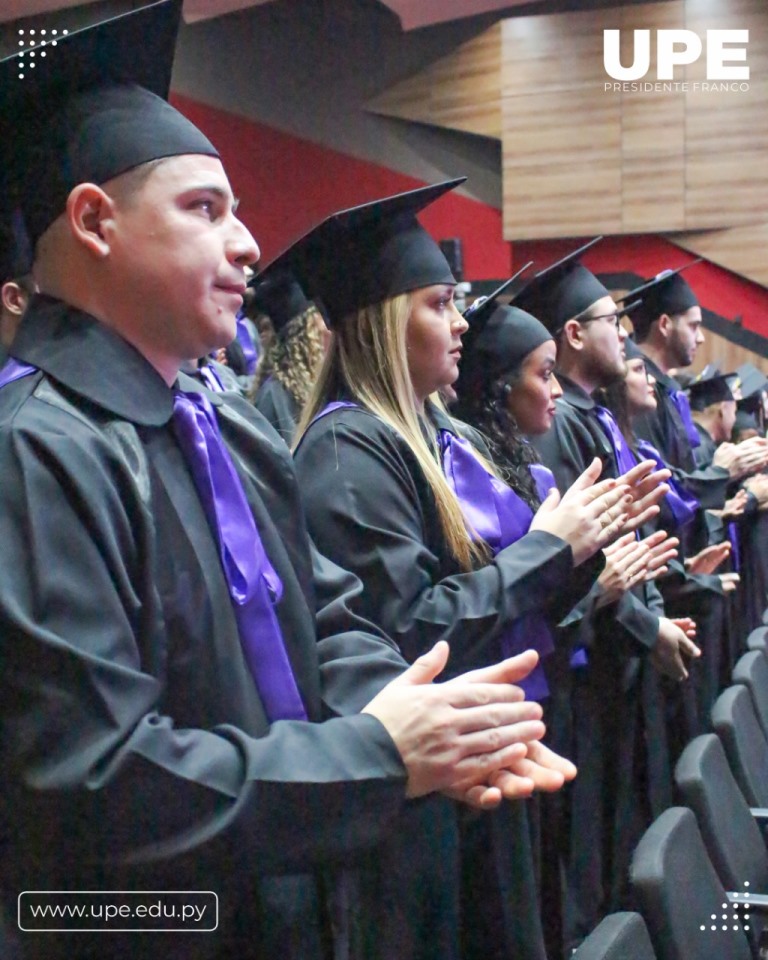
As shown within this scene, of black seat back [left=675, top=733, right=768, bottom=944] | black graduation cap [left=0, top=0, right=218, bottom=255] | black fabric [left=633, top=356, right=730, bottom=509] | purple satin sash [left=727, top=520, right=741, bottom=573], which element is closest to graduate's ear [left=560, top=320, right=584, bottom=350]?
black fabric [left=633, top=356, right=730, bottom=509]

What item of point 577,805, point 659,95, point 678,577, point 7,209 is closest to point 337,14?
point 659,95

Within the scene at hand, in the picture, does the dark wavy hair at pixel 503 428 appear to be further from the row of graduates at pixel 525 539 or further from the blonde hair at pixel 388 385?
the blonde hair at pixel 388 385

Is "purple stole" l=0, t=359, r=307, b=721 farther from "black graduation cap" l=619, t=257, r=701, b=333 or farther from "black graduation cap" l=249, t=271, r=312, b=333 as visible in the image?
"black graduation cap" l=619, t=257, r=701, b=333

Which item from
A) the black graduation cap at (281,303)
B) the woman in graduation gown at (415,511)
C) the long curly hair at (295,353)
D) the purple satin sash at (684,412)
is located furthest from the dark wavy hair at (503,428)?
the purple satin sash at (684,412)

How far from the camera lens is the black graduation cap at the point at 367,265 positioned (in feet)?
6.91

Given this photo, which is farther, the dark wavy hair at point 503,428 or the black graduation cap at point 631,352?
the black graduation cap at point 631,352

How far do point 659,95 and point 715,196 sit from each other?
0.90m

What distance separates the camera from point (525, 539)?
205cm

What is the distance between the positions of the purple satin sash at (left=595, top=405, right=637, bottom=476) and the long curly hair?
92 centimetres

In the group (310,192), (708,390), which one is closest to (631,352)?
(708,390)

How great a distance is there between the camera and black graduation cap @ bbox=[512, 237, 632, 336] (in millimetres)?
3361

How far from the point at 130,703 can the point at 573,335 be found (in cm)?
257

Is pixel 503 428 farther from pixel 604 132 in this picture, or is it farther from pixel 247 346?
pixel 604 132

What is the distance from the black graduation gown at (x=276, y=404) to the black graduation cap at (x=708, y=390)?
2670mm
